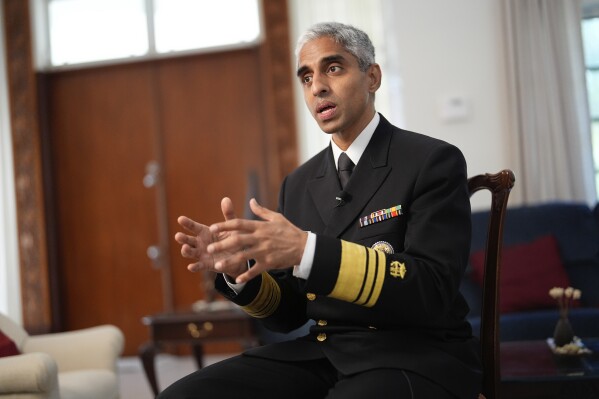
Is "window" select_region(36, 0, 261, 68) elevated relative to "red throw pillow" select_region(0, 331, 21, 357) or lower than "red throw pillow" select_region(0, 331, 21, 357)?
elevated

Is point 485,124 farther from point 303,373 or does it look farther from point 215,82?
point 303,373

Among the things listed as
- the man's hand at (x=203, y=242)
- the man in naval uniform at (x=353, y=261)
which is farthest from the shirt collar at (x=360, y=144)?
the man's hand at (x=203, y=242)

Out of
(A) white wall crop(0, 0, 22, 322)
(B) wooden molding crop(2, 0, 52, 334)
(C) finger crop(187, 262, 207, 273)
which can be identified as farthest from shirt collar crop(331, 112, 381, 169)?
(A) white wall crop(0, 0, 22, 322)

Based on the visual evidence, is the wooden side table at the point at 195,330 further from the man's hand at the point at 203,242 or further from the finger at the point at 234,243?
the finger at the point at 234,243

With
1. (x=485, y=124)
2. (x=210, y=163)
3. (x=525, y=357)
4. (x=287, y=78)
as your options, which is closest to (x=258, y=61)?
(x=287, y=78)

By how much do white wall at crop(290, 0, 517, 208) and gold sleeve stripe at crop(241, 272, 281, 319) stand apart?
3.29m

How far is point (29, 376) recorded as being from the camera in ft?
8.65

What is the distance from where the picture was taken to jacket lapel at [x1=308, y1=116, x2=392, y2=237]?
183cm

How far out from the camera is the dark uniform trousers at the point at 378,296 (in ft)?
5.16

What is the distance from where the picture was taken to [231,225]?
4.73 ft

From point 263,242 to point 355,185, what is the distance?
0.48m

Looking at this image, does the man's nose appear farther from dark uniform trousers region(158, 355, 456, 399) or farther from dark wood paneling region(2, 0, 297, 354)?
dark wood paneling region(2, 0, 297, 354)

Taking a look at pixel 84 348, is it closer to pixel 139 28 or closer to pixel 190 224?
pixel 190 224

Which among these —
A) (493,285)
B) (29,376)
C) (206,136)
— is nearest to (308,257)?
(493,285)
